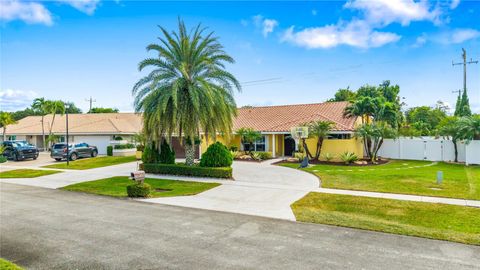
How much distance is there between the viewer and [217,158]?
18.0 meters

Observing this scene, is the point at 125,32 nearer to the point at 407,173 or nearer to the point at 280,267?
the point at 280,267

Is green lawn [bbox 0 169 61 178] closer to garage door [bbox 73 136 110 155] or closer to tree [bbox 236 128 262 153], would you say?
garage door [bbox 73 136 110 155]

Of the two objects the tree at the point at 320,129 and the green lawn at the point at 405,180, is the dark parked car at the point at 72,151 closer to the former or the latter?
the tree at the point at 320,129

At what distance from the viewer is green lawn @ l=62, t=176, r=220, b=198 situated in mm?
13594

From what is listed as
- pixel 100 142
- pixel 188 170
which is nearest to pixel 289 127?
pixel 188 170

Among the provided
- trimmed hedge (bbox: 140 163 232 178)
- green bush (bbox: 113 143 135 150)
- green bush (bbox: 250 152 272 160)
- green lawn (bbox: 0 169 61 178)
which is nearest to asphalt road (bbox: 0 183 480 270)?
trimmed hedge (bbox: 140 163 232 178)

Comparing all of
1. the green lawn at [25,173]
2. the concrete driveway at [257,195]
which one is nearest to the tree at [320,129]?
the concrete driveway at [257,195]

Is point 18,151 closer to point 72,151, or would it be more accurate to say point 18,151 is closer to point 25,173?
point 72,151

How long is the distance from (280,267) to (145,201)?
7.72 meters

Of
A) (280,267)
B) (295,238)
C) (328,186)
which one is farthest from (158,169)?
(280,267)

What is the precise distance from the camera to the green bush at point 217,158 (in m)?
17.9

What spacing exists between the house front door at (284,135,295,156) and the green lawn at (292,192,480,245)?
1619 cm

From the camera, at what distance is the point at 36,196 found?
13.4 metres

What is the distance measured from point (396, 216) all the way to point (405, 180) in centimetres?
675
